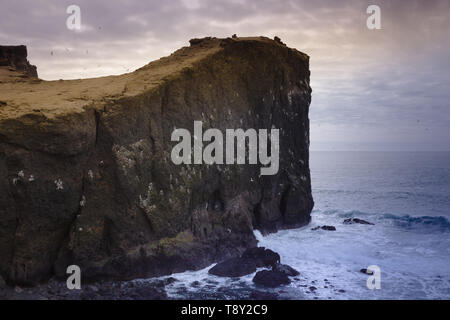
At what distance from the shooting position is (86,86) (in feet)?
68.4

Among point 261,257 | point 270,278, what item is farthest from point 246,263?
point 270,278

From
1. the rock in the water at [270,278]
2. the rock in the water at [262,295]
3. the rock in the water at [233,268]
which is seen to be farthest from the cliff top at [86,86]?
the rock in the water at [262,295]

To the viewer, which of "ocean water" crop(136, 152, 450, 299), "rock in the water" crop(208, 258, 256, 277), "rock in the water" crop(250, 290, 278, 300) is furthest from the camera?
"rock in the water" crop(208, 258, 256, 277)

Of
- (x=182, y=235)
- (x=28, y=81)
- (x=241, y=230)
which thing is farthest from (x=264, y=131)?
(x=28, y=81)

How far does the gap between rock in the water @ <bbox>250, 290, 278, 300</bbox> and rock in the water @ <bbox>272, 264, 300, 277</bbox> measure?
251 centimetres

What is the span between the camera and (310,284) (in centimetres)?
1878

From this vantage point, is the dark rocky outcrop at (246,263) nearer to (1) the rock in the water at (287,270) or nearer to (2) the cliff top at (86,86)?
(1) the rock in the water at (287,270)

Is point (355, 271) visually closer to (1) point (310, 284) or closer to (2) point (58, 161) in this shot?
(1) point (310, 284)

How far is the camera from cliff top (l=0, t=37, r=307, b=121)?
1677 cm

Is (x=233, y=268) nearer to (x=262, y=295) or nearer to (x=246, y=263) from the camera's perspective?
(x=246, y=263)

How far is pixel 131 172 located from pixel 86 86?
600cm

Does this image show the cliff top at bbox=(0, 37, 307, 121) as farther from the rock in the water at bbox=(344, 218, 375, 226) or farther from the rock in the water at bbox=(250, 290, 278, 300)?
the rock in the water at bbox=(344, 218, 375, 226)

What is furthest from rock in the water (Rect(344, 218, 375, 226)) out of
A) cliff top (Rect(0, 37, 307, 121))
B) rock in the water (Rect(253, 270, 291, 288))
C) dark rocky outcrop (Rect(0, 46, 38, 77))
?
dark rocky outcrop (Rect(0, 46, 38, 77))
